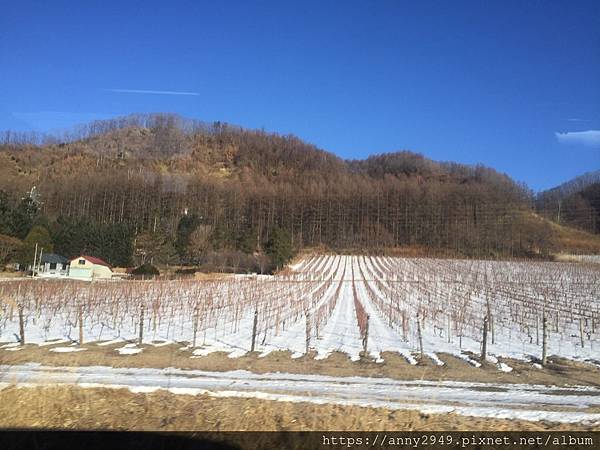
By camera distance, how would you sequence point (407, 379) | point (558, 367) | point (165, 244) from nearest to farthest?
point (407, 379), point (558, 367), point (165, 244)

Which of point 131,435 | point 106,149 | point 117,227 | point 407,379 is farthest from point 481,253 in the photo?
point 106,149

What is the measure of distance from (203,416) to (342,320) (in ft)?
39.6

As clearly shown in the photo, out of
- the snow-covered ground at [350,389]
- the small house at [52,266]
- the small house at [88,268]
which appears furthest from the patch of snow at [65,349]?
the small house at [52,266]

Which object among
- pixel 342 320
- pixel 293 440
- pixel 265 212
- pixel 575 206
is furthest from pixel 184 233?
pixel 575 206

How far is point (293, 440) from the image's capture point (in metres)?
4.89

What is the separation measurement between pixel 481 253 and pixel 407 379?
178ft

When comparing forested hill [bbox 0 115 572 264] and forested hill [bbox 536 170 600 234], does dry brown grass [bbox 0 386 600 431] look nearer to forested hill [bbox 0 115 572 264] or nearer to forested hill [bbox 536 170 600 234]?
forested hill [bbox 0 115 572 264]

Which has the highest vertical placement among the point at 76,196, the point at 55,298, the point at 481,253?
the point at 76,196

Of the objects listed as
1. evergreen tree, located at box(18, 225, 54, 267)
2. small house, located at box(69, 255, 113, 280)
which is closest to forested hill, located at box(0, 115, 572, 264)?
evergreen tree, located at box(18, 225, 54, 267)

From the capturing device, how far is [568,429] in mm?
A: 5055

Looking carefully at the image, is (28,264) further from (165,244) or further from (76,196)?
(76,196)

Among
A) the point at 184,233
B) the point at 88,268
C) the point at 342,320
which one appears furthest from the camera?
the point at 184,233

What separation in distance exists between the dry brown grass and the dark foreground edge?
0.47 feet

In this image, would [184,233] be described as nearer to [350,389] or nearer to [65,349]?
[65,349]
